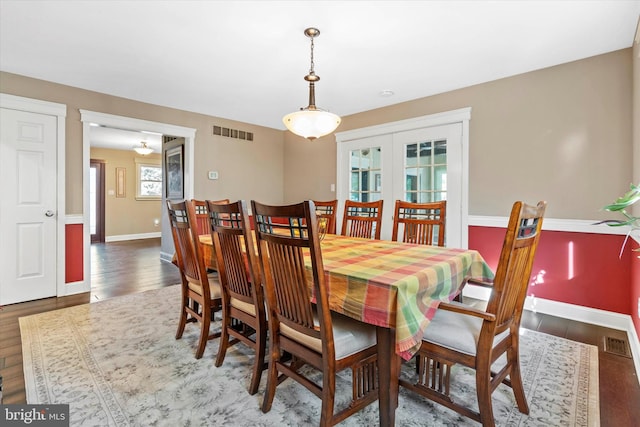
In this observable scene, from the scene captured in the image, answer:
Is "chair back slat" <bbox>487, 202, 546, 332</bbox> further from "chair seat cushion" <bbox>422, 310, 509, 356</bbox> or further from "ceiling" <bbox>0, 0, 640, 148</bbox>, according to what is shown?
"ceiling" <bbox>0, 0, 640, 148</bbox>

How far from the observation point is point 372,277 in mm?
1375

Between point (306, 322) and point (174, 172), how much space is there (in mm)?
4739

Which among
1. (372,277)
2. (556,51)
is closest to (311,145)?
(556,51)

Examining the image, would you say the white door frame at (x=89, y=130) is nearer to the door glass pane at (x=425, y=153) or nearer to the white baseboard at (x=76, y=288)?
the white baseboard at (x=76, y=288)

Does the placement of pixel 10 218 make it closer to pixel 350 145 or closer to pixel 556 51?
pixel 350 145

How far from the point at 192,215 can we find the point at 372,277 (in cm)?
120

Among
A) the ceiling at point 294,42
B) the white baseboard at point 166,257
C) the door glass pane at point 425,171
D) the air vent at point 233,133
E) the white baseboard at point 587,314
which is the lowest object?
the white baseboard at point 587,314

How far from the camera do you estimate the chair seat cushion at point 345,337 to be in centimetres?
139

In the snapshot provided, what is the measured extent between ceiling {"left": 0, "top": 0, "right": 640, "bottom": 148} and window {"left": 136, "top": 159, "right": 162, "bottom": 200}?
491cm

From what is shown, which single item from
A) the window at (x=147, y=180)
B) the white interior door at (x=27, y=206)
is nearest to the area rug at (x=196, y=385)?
the white interior door at (x=27, y=206)

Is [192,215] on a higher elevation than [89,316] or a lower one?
higher

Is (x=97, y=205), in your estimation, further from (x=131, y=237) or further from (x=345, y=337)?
(x=345, y=337)

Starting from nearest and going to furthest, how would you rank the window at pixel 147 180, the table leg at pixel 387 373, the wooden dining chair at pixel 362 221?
1. the table leg at pixel 387 373
2. the wooden dining chair at pixel 362 221
3. the window at pixel 147 180

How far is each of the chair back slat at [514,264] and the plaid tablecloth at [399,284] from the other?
27 cm
